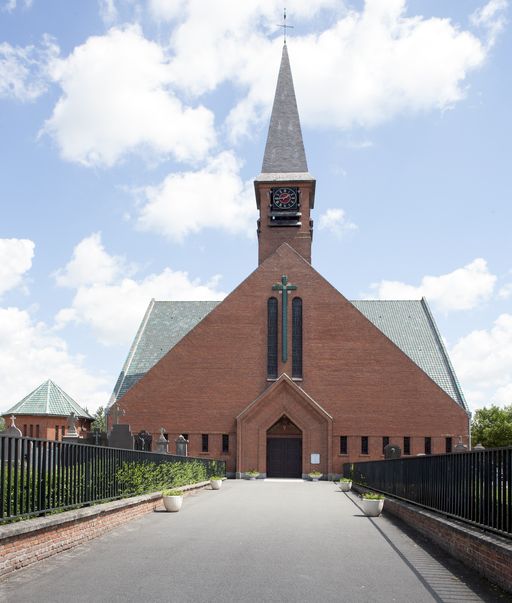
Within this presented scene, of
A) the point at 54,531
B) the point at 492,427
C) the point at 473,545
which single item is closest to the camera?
the point at 473,545

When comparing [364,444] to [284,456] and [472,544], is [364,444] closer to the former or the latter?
[284,456]

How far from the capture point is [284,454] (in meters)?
44.4

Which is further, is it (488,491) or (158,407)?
(158,407)

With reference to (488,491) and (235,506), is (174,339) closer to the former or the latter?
(235,506)

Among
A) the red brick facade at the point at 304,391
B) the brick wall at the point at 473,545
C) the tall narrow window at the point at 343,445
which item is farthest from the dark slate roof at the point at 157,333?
the brick wall at the point at 473,545

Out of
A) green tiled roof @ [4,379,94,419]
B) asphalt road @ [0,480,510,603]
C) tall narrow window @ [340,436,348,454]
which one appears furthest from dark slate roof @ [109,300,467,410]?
asphalt road @ [0,480,510,603]

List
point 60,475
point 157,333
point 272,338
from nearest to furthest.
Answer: point 60,475
point 272,338
point 157,333

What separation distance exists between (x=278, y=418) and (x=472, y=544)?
34.4m

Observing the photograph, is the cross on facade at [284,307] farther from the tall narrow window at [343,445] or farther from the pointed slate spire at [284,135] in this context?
the pointed slate spire at [284,135]

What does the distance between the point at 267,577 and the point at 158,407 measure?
36346 mm

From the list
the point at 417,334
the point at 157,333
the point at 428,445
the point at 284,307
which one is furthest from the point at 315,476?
the point at 157,333

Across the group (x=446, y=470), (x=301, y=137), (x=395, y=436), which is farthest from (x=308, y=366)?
(x=446, y=470)

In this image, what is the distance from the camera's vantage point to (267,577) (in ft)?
29.1

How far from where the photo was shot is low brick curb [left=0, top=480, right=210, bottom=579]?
346 inches
